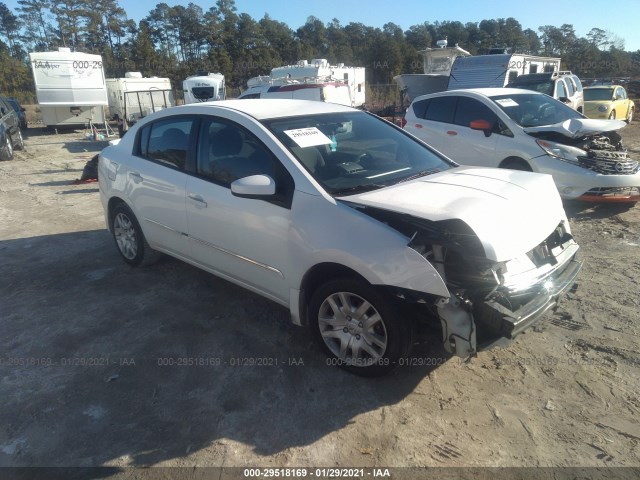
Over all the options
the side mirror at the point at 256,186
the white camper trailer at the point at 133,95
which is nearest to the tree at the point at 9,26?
the white camper trailer at the point at 133,95

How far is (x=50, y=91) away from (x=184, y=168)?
18.4 meters

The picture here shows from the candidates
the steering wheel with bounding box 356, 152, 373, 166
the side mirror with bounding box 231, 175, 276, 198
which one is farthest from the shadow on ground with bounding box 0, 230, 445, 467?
the steering wheel with bounding box 356, 152, 373, 166

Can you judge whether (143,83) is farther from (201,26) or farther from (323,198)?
(201,26)

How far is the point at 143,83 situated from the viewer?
2389cm

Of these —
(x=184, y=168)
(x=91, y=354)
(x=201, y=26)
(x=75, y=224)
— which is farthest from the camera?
(x=201, y=26)

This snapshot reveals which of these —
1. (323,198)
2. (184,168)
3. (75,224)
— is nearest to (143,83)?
(75,224)

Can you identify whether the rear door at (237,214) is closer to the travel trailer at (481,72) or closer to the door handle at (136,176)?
the door handle at (136,176)

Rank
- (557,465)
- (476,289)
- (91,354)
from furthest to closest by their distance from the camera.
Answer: (91,354) < (476,289) < (557,465)

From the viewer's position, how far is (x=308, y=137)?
11.7 feet

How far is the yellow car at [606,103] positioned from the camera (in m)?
15.2

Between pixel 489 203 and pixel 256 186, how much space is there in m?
1.55

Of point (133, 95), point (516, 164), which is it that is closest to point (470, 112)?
point (516, 164)

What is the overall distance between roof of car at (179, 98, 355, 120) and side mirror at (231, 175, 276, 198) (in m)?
0.67

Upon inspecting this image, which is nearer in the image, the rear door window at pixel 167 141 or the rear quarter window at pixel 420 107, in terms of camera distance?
the rear door window at pixel 167 141
